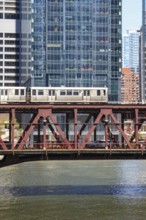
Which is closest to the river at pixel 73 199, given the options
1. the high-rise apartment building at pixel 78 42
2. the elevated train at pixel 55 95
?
the elevated train at pixel 55 95

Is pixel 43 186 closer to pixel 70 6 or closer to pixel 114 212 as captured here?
pixel 114 212

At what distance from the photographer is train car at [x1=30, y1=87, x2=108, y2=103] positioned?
67.8 metres

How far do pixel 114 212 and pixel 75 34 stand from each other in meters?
146

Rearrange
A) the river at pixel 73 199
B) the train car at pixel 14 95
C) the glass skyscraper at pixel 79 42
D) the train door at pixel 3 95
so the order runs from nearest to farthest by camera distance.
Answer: the river at pixel 73 199 < the train car at pixel 14 95 < the train door at pixel 3 95 < the glass skyscraper at pixel 79 42

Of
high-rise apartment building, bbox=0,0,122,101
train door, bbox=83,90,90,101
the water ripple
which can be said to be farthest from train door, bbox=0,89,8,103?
high-rise apartment building, bbox=0,0,122,101

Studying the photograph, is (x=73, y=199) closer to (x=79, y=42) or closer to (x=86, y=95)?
(x=86, y=95)

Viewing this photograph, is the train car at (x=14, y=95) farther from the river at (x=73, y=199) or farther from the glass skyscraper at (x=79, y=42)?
the glass skyscraper at (x=79, y=42)

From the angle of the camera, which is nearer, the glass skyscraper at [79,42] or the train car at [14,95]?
the train car at [14,95]

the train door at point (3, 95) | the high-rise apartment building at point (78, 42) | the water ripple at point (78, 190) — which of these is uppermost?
the high-rise apartment building at point (78, 42)

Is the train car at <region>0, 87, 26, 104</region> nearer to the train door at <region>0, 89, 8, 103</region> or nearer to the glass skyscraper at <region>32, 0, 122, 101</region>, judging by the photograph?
the train door at <region>0, 89, 8, 103</region>

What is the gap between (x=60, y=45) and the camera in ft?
605

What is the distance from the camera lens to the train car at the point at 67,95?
6781 centimetres

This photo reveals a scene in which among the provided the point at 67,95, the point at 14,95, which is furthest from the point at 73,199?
the point at 14,95

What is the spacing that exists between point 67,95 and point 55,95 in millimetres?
1802
